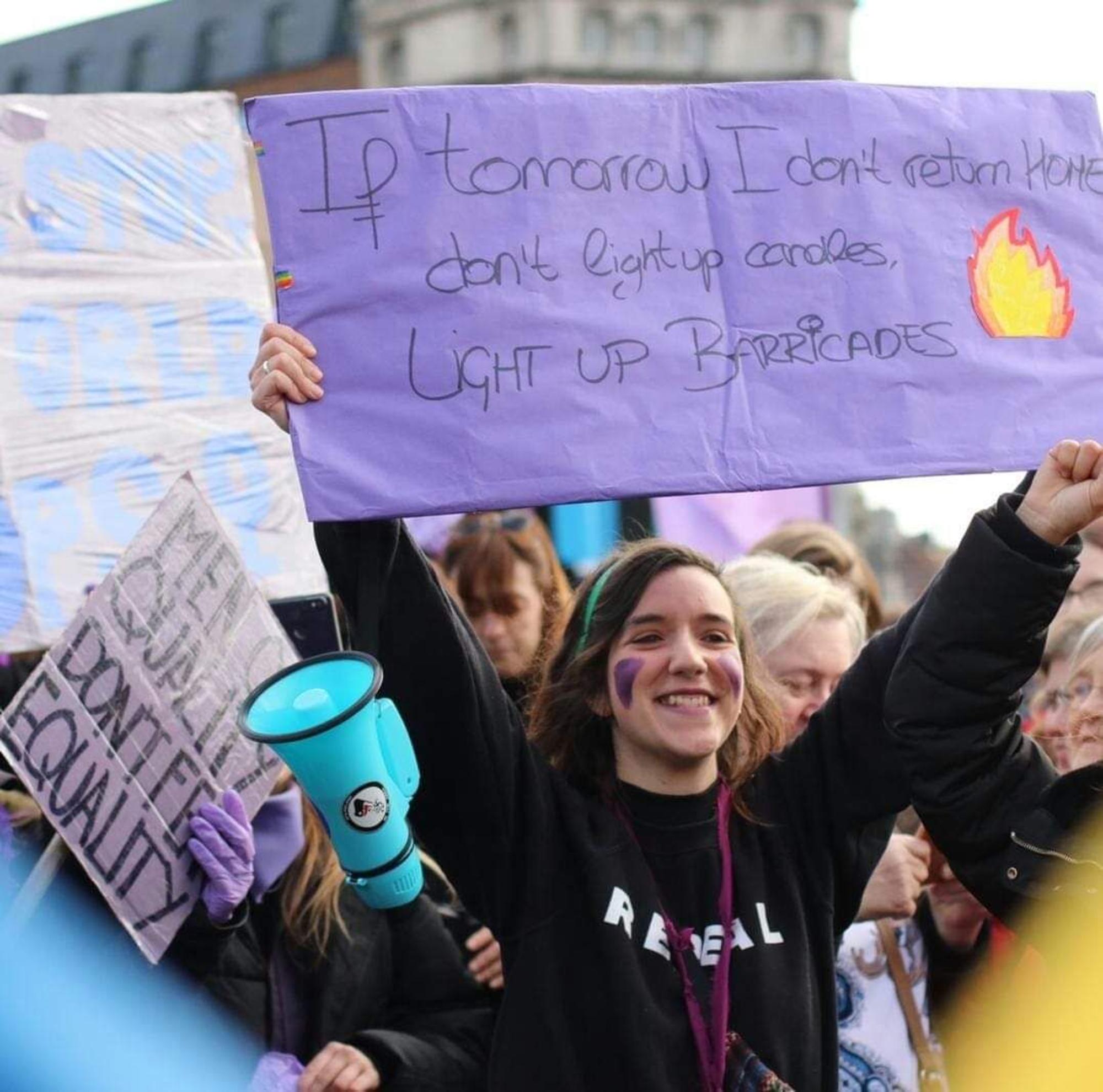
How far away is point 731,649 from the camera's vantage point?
9.79 feet

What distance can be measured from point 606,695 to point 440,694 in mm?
351

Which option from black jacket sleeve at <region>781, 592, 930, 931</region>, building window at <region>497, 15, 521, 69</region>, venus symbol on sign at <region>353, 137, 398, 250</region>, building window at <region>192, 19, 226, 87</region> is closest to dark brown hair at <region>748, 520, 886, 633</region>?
black jacket sleeve at <region>781, 592, 930, 931</region>

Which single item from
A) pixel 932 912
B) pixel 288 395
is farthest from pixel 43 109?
pixel 932 912

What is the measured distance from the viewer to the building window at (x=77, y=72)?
173ft

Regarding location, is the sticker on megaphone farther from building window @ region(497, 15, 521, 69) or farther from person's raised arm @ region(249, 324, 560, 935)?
building window @ region(497, 15, 521, 69)

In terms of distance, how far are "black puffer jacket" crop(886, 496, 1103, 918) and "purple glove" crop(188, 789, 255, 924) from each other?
1.07m

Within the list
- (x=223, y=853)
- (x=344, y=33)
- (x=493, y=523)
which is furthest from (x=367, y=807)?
(x=344, y=33)

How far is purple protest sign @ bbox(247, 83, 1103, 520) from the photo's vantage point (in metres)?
2.82

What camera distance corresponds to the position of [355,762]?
98.6 inches

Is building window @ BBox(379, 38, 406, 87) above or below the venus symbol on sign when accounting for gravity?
below

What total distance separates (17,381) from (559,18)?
124ft

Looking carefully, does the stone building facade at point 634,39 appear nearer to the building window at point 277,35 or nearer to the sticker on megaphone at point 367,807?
the building window at point 277,35

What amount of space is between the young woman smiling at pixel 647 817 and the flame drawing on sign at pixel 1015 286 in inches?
21.2

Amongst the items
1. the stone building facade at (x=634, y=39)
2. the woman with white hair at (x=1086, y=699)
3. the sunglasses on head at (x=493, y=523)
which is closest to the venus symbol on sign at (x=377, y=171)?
the woman with white hair at (x=1086, y=699)
